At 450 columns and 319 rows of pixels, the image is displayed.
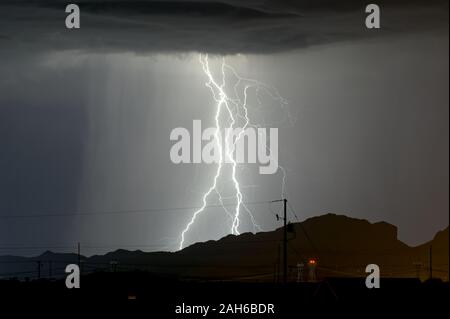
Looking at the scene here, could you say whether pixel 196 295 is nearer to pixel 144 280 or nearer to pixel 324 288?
pixel 144 280

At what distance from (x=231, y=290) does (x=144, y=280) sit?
7.67 meters
